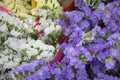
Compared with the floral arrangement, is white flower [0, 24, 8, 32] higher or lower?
higher

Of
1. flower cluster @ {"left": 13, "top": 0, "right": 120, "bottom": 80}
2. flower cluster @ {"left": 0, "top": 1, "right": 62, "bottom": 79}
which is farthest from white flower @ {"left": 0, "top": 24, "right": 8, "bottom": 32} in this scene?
flower cluster @ {"left": 13, "top": 0, "right": 120, "bottom": 80}

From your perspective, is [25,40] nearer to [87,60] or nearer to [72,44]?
[72,44]

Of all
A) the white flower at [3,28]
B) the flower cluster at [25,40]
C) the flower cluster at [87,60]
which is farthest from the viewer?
the white flower at [3,28]

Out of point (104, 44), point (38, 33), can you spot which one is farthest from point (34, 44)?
point (104, 44)

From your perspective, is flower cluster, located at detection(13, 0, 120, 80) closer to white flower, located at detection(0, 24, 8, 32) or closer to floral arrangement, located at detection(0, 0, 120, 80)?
floral arrangement, located at detection(0, 0, 120, 80)

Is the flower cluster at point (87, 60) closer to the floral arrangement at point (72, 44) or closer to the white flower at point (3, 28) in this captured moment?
the floral arrangement at point (72, 44)

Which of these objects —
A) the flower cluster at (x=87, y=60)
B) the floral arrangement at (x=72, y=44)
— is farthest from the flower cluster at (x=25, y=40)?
the flower cluster at (x=87, y=60)

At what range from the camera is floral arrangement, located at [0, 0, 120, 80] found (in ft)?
5.67

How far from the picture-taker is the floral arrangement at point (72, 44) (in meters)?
1.73

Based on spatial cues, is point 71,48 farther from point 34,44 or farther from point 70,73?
point 34,44

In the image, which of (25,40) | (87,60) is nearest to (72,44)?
(87,60)

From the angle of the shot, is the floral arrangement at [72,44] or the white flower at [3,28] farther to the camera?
the white flower at [3,28]

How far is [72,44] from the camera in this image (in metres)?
1.90

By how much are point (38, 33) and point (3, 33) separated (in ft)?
0.82
